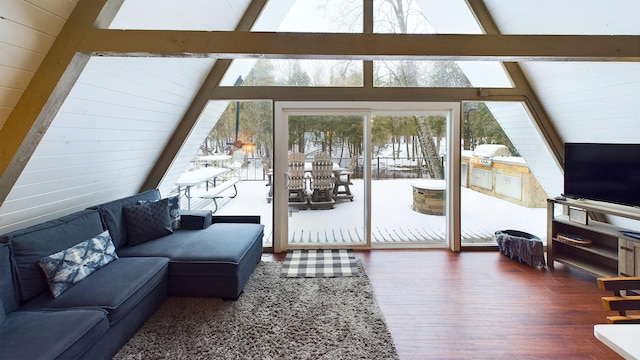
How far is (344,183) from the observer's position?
4.14m

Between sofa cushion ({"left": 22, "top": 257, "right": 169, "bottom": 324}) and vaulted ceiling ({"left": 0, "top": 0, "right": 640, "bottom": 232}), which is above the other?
vaulted ceiling ({"left": 0, "top": 0, "right": 640, "bottom": 232})

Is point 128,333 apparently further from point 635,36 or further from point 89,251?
point 635,36

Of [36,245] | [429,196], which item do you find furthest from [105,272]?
[429,196]

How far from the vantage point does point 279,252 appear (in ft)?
13.0

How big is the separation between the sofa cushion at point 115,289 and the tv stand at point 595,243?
4.04 metres

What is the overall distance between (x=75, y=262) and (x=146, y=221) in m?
0.87

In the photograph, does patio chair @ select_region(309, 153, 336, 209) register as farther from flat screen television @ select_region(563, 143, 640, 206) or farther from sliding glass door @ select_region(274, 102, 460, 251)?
flat screen television @ select_region(563, 143, 640, 206)

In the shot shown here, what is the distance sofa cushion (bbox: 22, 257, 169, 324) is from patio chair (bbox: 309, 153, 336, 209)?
82.0 inches

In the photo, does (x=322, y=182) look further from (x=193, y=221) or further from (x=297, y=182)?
(x=193, y=221)

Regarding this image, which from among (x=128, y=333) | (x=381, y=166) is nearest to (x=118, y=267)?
(x=128, y=333)

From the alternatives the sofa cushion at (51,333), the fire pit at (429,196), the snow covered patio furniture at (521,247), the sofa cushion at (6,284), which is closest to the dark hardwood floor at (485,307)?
the snow covered patio furniture at (521,247)

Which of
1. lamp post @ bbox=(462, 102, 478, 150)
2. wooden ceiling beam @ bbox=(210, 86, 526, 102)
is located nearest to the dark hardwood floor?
lamp post @ bbox=(462, 102, 478, 150)

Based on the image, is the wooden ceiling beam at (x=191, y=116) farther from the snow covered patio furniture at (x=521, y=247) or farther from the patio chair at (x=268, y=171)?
the snow covered patio furniture at (x=521, y=247)

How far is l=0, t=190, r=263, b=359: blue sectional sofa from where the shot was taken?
1.66 m
